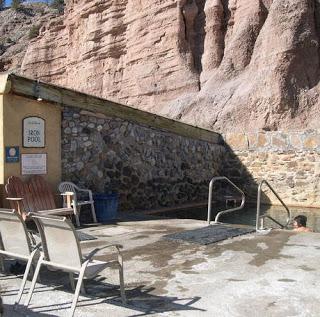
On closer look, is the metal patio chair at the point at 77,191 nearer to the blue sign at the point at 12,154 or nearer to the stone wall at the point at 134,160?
the stone wall at the point at 134,160

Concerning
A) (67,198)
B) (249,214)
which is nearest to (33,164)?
(67,198)

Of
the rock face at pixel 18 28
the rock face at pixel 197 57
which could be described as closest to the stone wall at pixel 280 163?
the rock face at pixel 197 57

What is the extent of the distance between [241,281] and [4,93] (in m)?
5.78

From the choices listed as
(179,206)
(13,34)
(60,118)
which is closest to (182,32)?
(179,206)

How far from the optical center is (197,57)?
2464 cm

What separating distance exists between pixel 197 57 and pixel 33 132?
1648 cm

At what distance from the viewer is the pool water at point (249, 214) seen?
11828mm

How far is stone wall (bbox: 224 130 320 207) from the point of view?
14.1 m

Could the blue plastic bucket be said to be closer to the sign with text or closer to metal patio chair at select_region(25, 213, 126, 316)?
the sign with text

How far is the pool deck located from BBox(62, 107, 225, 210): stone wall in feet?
10.4

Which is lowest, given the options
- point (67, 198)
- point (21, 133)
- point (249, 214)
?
point (249, 214)

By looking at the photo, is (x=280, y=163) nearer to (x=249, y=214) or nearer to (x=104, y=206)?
(x=249, y=214)

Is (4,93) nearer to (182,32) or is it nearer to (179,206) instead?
(179,206)

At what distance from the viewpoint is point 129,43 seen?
27.6 m
